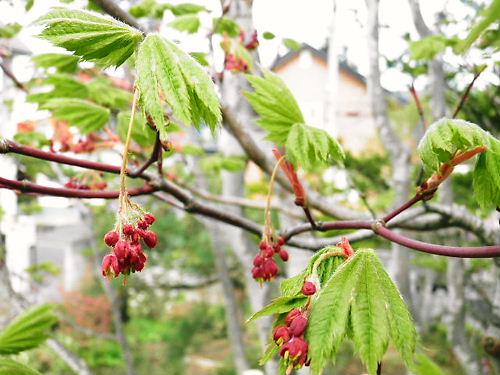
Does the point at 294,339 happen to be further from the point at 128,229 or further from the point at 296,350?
the point at 128,229

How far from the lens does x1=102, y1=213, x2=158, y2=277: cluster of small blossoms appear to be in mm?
856

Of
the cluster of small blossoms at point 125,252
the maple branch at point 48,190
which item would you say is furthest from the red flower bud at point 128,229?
the maple branch at point 48,190

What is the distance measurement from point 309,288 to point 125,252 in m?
0.30

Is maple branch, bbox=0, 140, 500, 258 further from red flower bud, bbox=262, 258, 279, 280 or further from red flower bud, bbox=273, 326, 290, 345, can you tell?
red flower bud, bbox=273, 326, 290, 345

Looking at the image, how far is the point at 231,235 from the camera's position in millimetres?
3344

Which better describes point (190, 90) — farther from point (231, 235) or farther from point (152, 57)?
point (231, 235)

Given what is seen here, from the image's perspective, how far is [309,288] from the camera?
81 centimetres

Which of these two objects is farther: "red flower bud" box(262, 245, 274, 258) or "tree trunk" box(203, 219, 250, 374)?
"tree trunk" box(203, 219, 250, 374)

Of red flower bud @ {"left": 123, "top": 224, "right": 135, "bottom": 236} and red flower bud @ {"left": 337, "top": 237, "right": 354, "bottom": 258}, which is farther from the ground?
red flower bud @ {"left": 123, "top": 224, "right": 135, "bottom": 236}

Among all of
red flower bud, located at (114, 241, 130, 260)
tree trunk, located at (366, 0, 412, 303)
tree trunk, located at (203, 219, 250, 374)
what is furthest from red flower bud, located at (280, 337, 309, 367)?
tree trunk, located at (203, 219, 250, 374)

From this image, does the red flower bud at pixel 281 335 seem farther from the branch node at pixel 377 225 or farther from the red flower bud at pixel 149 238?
the branch node at pixel 377 225

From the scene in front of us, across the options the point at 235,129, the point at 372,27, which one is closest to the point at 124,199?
the point at 235,129

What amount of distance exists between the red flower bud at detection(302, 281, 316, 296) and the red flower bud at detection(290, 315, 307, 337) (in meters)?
0.05

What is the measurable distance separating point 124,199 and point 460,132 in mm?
625
